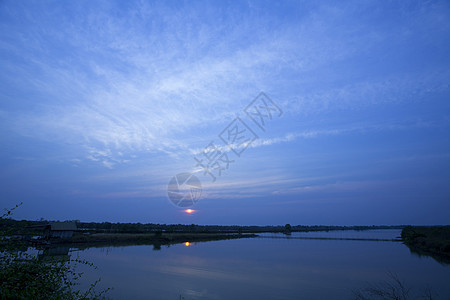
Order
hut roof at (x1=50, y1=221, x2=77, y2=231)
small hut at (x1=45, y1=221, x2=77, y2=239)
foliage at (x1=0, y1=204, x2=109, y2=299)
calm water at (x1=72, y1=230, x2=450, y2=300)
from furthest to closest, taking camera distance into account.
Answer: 1. hut roof at (x1=50, y1=221, x2=77, y2=231)
2. small hut at (x1=45, y1=221, x2=77, y2=239)
3. calm water at (x1=72, y1=230, x2=450, y2=300)
4. foliage at (x1=0, y1=204, x2=109, y2=299)

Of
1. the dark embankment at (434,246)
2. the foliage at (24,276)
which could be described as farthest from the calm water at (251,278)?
the foliage at (24,276)

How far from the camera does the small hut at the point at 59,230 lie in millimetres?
30570

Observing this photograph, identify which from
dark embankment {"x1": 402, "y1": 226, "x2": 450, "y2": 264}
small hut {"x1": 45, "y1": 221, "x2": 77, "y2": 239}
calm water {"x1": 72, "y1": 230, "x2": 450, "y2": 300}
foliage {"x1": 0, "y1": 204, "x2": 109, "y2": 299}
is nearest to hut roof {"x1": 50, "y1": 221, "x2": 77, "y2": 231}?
small hut {"x1": 45, "y1": 221, "x2": 77, "y2": 239}

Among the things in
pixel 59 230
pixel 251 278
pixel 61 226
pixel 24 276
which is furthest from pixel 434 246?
pixel 61 226

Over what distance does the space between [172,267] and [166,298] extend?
803cm

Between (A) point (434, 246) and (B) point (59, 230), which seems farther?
(A) point (434, 246)

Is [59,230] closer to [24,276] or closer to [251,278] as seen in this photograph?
[251,278]

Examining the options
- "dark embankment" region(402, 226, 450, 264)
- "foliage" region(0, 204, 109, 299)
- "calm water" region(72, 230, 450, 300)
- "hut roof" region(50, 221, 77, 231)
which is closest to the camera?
"foliage" region(0, 204, 109, 299)

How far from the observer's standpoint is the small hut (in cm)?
3057

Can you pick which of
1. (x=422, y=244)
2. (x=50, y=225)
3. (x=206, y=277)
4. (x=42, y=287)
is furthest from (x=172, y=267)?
(x=422, y=244)

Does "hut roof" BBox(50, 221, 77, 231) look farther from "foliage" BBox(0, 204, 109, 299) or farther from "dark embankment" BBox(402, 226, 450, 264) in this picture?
"dark embankment" BBox(402, 226, 450, 264)

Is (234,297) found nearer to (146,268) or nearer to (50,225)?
(146,268)

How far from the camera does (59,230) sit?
103 feet

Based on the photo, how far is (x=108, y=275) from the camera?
16094 mm
